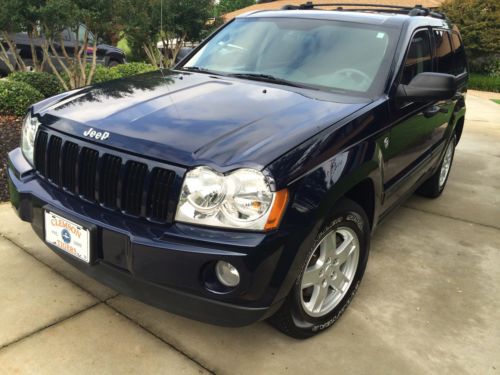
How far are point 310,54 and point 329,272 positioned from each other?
149 cm

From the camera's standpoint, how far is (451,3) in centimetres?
1941

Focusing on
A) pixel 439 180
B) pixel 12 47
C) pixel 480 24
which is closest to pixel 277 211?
pixel 439 180

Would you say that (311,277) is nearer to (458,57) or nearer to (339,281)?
(339,281)

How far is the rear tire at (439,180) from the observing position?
478 cm

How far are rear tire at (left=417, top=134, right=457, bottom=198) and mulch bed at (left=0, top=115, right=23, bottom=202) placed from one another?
389cm

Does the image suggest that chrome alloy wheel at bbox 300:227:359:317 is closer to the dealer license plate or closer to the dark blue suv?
the dark blue suv

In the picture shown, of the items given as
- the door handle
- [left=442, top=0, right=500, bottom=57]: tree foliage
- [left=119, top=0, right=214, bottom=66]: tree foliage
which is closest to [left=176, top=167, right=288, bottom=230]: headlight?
the door handle

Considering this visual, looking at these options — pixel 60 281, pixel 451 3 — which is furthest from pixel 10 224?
pixel 451 3

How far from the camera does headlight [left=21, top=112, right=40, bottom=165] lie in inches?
108

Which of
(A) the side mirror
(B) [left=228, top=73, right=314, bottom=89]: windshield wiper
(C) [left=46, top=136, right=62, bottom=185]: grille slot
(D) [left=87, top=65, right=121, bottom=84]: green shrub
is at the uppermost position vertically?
(A) the side mirror

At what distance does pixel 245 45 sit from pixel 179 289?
6.96 ft

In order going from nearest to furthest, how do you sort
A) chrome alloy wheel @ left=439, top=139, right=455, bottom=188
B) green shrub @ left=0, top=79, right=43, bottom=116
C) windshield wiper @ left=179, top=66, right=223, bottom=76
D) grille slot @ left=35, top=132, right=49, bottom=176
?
grille slot @ left=35, top=132, right=49, bottom=176
windshield wiper @ left=179, top=66, right=223, bottom=76
chrome alloy wheel @ left=439, top=139, right=455, bottom=188
green shrub @ left=0, top=79, right=43, bottom=116

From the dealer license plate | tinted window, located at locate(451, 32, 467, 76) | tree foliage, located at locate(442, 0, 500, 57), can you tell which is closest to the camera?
the dealer license plate

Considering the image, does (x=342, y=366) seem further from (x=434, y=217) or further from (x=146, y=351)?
(x=434, y=217)
